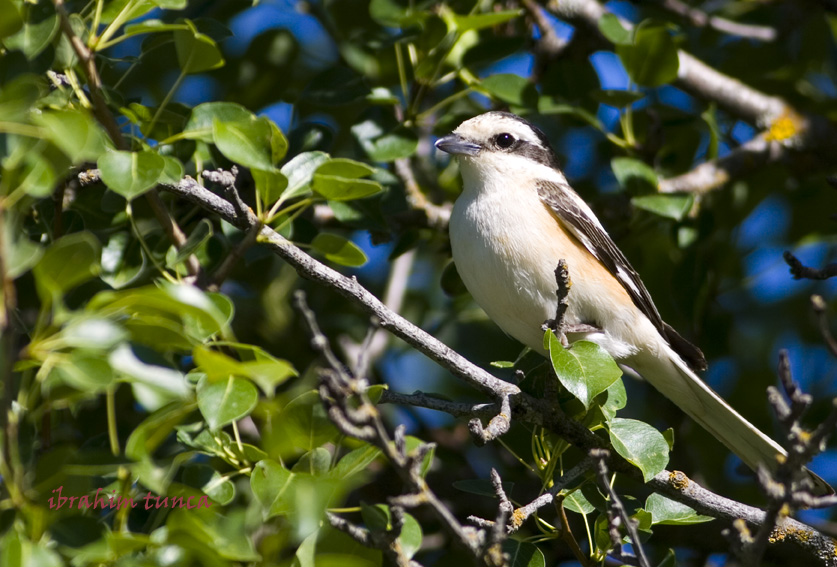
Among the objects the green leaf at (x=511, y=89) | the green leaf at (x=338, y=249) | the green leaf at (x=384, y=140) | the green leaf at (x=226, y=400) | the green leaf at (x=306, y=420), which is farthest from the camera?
the green leaf at (x=511, y=89)

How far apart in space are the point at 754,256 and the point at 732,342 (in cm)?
68

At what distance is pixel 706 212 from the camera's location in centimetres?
500

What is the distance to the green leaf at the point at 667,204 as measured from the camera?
4441 millimetres

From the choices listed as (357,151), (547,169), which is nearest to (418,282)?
(547,169)

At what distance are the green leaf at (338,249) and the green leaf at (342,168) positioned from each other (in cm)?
41

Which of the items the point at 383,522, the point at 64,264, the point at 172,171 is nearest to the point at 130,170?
the point at 172,171

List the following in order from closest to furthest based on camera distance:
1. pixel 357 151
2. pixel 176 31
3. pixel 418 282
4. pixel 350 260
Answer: pixel 176 31 < pixel 350 260 < pixel 357 151 < pixel 418 282

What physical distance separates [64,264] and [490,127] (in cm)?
317

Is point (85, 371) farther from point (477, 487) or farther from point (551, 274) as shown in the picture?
point (551, 274)

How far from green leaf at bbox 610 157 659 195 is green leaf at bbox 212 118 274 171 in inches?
91.3

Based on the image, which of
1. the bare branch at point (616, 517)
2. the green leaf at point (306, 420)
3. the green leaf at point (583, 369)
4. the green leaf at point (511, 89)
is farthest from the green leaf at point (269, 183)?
the green leaf at point (511, 89)

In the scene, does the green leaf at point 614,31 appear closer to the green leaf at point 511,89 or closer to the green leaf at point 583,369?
the green leaf at point 511,89

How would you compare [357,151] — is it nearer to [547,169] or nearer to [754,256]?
[547,169]

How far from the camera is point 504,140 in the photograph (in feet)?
15.9
